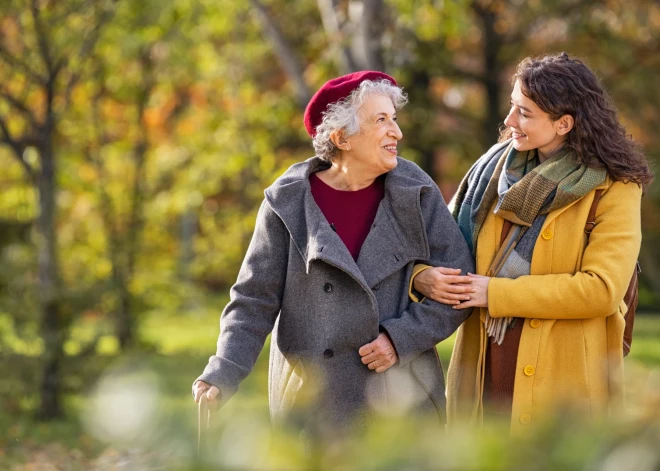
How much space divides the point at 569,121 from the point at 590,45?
1117 centimetres

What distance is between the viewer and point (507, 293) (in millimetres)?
3227

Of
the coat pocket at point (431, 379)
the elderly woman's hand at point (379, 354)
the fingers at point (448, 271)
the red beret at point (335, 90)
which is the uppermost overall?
the red beret at point (335, 90)

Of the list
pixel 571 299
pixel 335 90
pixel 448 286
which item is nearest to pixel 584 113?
pixel 571 299

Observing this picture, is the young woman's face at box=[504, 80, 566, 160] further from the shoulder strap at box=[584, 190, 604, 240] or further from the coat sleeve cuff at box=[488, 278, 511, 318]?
the coat sleeve cuff at box=[488, 278, 511, 318]

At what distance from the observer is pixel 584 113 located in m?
3.25

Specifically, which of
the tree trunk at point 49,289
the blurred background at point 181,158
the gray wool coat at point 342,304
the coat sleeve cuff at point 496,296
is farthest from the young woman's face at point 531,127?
the tree trunk at point 49,289

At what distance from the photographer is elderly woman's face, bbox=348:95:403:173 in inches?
130

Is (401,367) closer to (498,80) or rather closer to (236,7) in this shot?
(236,7)

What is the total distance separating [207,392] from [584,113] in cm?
151

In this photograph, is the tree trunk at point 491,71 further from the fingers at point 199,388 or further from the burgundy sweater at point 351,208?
the fingers at point 199,388

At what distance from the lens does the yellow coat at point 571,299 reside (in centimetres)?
316

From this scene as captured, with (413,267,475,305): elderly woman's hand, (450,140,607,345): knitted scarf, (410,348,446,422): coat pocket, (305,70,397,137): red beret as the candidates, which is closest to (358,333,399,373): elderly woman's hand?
(410,348,446,422): coat pocket

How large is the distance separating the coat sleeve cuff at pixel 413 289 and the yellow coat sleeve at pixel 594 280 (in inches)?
9.2

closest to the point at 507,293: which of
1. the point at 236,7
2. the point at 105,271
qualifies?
the point at 236,7
